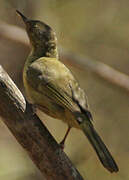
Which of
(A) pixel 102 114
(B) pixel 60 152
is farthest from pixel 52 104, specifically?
(A) pixel 102 114

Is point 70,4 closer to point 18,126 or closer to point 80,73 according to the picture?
point 80,73

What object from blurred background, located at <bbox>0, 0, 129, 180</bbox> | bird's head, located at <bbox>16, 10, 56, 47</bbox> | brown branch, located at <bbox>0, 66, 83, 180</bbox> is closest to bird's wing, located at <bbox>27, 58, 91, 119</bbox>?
brown branch, located at <bbox>0, 66, 83, 180</bbox>

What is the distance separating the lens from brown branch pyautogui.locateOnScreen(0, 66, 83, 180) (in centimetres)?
368

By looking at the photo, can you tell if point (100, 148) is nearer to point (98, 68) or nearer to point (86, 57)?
point (98, 68)

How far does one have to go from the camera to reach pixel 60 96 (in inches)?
161

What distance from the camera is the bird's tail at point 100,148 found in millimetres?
3745

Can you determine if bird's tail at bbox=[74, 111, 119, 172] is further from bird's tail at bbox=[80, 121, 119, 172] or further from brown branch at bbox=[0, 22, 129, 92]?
→ brown branch at bbox=[0, 22, 129, 92]

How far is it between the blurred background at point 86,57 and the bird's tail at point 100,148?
2853 mm

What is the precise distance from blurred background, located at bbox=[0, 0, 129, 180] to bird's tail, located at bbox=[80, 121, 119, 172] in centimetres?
285

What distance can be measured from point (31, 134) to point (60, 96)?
515 millimetres

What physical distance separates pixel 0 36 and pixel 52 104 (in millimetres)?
3218

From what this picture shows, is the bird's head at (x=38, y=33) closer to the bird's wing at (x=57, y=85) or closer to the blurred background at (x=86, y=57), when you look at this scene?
the bird's wing at (x=57, y=85)

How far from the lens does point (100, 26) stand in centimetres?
894

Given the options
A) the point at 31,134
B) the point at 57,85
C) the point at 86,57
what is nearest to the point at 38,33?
the point at 57,85
